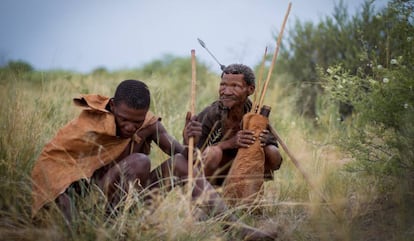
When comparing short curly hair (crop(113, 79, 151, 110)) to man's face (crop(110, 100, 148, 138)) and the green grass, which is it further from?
the green grass

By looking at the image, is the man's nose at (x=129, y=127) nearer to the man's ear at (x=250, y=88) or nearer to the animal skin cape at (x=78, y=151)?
the animal skin cape at (x=78, y=151)

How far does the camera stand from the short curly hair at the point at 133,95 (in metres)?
3.51

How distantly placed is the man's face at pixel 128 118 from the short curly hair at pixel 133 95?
3 centimetres

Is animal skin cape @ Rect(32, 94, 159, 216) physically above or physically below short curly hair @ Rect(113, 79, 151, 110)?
below

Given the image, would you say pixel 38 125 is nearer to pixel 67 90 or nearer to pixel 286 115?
pixel 67 90

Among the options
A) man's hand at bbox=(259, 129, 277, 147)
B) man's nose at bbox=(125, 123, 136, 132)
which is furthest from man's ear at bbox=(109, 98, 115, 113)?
man's hand at bbox=(259, 129, 277, 147)

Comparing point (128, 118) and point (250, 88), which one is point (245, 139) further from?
point (128, 118)

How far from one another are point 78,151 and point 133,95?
19.0 inches

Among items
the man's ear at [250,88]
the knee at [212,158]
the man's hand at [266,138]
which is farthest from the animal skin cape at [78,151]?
the man's ear at [250,88]

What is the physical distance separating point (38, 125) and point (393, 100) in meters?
2.55

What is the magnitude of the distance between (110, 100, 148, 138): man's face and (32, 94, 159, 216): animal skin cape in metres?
0.04

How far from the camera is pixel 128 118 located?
351cm

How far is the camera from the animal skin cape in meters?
3.37

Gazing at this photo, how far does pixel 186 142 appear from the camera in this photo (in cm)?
365
